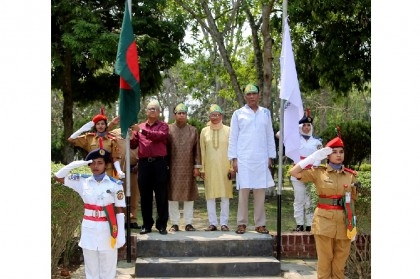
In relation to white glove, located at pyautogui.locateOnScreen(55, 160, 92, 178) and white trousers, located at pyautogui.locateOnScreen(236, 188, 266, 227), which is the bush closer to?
white glove, located at pyautogui.locateOnScreen(55, 160, 92, 178)

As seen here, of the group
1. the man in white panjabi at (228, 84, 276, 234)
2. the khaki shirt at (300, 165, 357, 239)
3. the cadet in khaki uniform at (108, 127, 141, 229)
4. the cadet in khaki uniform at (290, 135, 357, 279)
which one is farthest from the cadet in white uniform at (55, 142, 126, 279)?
the cadet in khaki uniform at (108, 127, 141, 229)

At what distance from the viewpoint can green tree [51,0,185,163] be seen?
1161cm

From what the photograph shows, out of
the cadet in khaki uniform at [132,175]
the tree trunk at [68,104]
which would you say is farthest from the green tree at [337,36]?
the cadet in khaki uniform at [132,175]

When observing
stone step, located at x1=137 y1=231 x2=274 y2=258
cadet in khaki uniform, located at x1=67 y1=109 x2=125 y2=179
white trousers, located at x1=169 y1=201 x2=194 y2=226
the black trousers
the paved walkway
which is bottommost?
the paved walkway

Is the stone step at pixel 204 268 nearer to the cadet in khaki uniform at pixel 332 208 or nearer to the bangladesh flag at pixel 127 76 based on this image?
the cadet in khaki uniform at pixel 332 208

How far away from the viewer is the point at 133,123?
6.74 meters

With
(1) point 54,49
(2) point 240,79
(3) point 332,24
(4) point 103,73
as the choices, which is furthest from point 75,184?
(2) point 240,79

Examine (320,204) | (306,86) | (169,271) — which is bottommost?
(169,271)

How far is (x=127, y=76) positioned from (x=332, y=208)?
278 centimetres

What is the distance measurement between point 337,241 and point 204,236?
1.81m

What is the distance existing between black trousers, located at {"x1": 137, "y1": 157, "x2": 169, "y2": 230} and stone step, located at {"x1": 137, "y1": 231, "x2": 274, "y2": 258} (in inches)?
16.3

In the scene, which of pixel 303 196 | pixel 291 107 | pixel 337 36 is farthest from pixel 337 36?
pixel 291 107

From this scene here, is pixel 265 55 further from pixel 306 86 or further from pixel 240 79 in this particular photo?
pixel 240 79

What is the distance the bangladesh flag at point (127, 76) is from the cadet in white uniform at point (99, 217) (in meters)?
1.21
